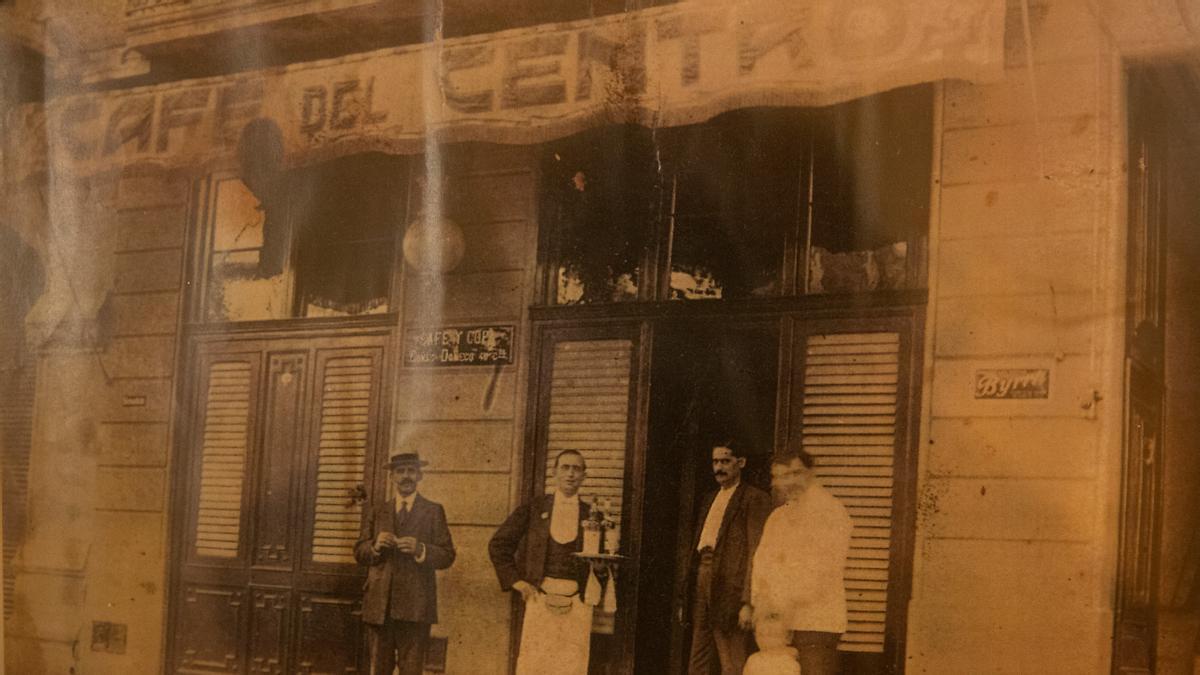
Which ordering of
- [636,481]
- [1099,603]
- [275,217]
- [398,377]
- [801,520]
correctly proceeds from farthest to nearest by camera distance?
[275,217], [398,377], [636,481], [801,520], [1099,603]

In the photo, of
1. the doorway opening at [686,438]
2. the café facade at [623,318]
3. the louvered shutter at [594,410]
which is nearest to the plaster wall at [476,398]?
the café facade at [623,318]

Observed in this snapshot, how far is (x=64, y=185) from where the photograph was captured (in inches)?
165

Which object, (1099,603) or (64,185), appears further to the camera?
(64,185)

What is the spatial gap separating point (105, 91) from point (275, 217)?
81 centimetres

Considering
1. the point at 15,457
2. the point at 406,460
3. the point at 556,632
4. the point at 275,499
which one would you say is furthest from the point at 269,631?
the point at 15,457

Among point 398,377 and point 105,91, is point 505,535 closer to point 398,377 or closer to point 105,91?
point 398,377

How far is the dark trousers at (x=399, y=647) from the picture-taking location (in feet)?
12.1

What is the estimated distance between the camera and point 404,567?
145 inches

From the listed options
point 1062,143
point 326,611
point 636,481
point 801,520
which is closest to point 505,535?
point 636,481

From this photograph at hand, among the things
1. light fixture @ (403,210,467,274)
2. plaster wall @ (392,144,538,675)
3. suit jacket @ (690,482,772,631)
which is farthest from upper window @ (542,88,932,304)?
suit jacket @ (690,482,772,631)

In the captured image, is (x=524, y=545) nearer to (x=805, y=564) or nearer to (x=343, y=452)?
(x=343, y=452)

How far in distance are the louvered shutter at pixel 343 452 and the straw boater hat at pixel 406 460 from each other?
97 mm

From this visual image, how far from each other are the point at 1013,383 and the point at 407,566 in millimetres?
1932

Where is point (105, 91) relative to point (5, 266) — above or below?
above
